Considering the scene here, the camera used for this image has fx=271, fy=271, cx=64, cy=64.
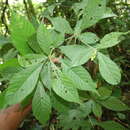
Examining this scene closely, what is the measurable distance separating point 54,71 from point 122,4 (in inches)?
54.9

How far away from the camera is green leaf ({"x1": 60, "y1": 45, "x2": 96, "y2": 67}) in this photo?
611 mm

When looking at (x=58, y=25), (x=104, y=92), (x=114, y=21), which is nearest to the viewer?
(x=58, y=25)

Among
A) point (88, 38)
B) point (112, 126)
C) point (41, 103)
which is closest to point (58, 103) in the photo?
point (41, 103)

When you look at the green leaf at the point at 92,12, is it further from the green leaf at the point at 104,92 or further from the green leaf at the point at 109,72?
the green leaf at the point at 104,92

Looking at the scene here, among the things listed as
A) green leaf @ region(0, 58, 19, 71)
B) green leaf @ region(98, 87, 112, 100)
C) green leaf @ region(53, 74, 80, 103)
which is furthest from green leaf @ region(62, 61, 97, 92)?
green leaf @ region(98, 87, 112, 100)

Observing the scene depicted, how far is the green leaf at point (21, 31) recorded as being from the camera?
63cm

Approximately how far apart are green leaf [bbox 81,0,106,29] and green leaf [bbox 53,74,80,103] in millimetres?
171

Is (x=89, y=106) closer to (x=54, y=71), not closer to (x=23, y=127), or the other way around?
(x=54, y=71)

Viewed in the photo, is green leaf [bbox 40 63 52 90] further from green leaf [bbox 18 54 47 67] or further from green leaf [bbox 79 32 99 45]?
green leaf [bbox 79 32 99 45]

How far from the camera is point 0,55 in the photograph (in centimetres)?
103

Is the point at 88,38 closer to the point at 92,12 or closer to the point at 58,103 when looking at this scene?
the point at 92,12

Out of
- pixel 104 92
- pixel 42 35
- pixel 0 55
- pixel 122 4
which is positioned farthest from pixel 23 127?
pixel 42 35

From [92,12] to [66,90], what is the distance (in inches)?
8.8

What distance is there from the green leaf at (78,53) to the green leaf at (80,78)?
0.02m
